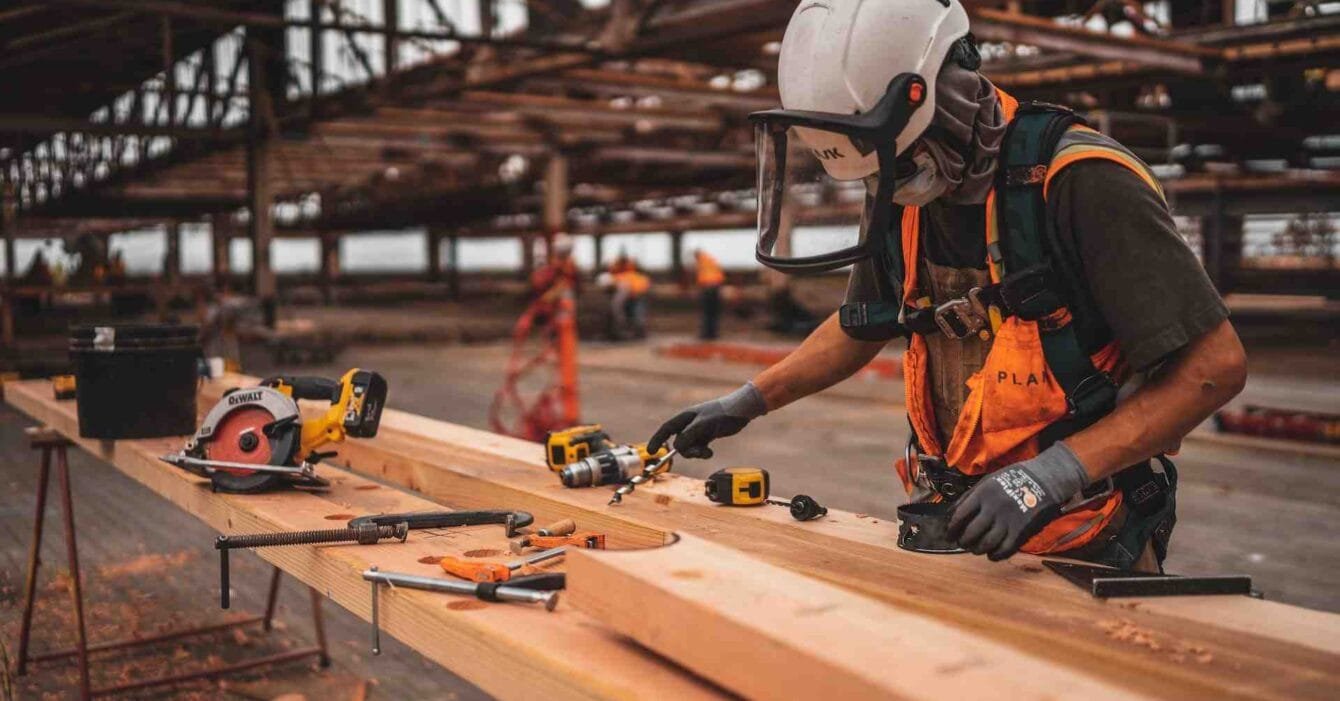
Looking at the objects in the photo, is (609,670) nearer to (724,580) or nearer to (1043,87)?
(724,580)

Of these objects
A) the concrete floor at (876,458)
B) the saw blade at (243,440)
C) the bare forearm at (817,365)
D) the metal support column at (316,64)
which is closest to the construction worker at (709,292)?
the concrete floor at (876,458)

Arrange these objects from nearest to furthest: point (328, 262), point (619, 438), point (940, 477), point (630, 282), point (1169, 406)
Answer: point (1169, 406), point (940, 477), point (619, 438), point (630, 282), point (328, 262)

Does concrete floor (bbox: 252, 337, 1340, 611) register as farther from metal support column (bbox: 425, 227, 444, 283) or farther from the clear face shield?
metal support column (bbox: 425, 227, 444, 283)

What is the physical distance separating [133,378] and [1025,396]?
2.59 m

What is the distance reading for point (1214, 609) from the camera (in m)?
1.67

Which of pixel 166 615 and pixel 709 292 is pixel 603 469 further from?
pixel 709 292

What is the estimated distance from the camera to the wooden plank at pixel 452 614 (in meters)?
1.48

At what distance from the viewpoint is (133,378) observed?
3426 mm

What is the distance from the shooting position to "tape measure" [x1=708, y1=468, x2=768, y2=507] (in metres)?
2.46

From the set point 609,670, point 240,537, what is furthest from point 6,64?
point 609,670

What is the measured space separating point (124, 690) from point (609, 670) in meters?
2.98

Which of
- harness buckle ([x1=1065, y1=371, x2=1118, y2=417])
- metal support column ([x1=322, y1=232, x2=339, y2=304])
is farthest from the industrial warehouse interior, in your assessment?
metal support column ([x1=322, y1=232, x2=339, y2=304])

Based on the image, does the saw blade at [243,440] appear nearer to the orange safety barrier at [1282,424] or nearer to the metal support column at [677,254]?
the orange safety barrier at [1282,424]

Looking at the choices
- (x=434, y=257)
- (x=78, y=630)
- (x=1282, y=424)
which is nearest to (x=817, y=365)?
(x=78, y=630)
